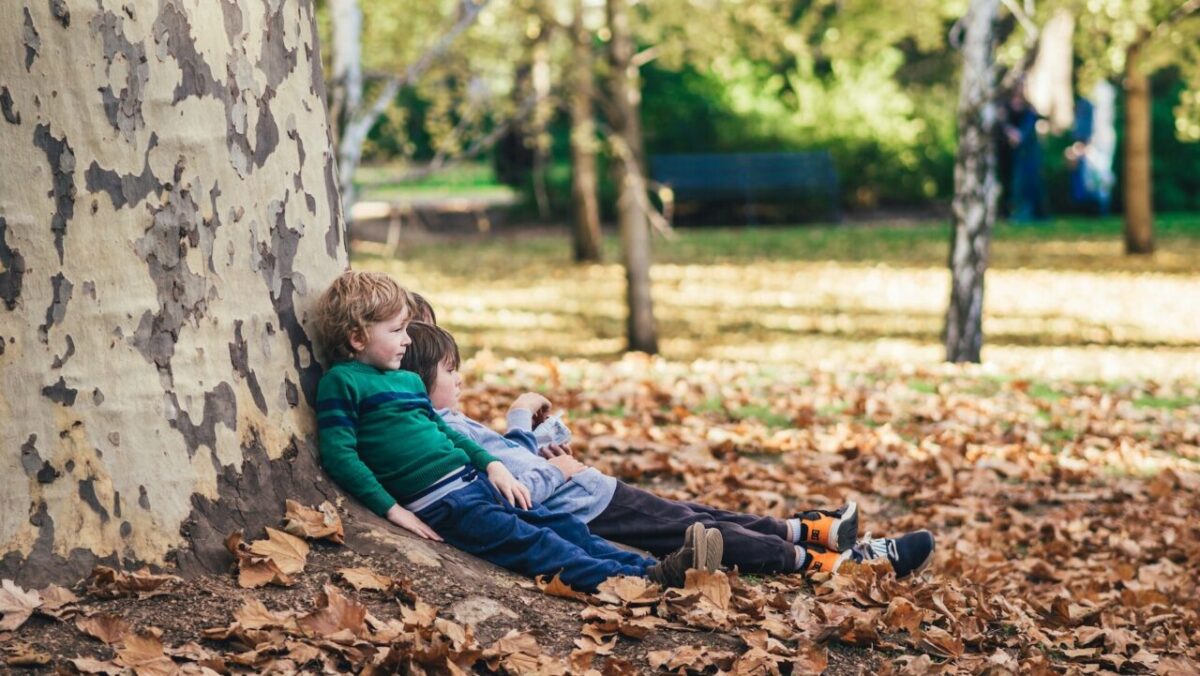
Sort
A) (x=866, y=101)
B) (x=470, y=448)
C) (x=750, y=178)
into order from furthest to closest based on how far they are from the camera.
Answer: (x=866, y=101)
(x=750, y=178)
(x=470, y=448)

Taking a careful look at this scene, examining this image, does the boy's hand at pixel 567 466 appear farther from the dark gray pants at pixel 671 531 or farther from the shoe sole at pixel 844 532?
the shoe sole at pixel 844 532

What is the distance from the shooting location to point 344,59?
9.70 meters

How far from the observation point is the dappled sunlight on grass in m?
13.9

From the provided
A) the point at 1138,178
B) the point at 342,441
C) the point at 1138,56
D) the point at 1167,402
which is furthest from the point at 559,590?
the point at 1138,178

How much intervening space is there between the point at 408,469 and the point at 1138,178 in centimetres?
1899

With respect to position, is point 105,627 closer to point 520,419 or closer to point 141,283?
point 141,283

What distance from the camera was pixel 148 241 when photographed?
3469 millimetres

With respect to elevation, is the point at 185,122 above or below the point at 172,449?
above

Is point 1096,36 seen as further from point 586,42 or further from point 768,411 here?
point 768,411

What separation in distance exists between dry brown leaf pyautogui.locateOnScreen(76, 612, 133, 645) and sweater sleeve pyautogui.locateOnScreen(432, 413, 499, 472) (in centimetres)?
125

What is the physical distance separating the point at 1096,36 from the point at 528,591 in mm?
15052

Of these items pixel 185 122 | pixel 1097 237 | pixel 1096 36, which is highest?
pixel 1096 36

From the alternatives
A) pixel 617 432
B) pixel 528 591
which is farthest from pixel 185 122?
pixel 617 432

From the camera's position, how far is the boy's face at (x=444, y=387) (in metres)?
4.41
